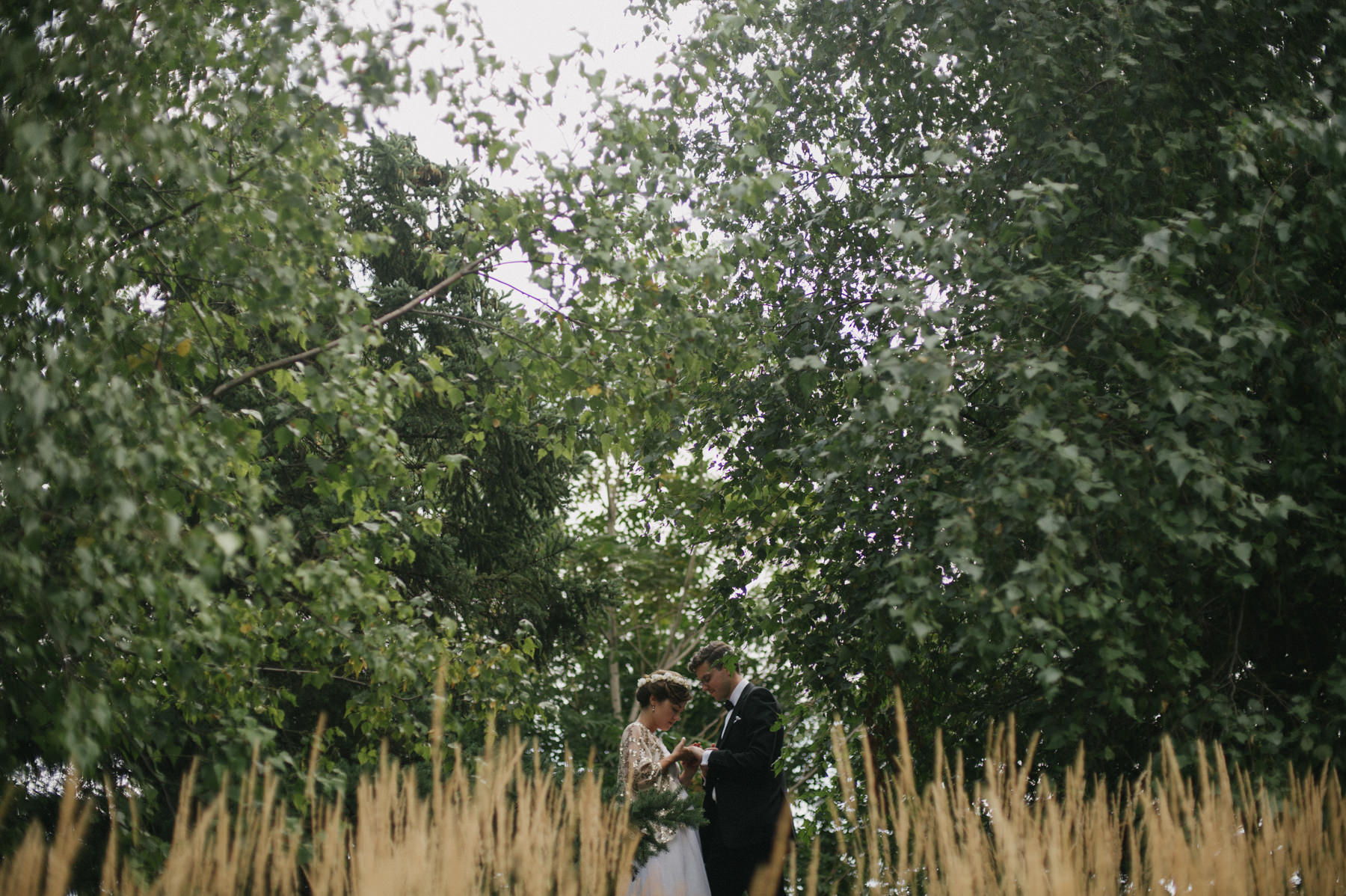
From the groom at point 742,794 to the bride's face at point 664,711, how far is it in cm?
27

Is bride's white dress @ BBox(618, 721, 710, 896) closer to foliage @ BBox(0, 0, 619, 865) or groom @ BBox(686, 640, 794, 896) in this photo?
groom @ BBox(686, 640, 794, 896)

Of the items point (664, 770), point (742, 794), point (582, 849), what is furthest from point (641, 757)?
point (582, 849)

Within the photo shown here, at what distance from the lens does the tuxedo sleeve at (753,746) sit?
16.8 ft

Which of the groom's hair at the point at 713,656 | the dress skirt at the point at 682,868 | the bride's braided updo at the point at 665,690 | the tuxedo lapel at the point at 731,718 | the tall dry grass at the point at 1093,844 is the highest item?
the groom's hair at the point at 713,656

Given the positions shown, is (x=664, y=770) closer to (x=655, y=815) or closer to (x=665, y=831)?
(x=665, y=831)

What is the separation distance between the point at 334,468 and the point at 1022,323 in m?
→ 2.84

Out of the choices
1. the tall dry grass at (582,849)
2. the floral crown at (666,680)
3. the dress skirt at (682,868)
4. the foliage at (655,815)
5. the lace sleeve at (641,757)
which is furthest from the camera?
the floral crown at (666,680)

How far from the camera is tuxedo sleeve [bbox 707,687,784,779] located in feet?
16.8

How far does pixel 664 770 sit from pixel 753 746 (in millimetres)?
478

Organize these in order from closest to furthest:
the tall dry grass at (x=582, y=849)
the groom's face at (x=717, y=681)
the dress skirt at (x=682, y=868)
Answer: the tall dry grass at (x=582, y=849)
the dress skirt at (x=682, y=868)
the groom's face at (x=717, y=681)

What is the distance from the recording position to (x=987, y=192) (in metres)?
4.72

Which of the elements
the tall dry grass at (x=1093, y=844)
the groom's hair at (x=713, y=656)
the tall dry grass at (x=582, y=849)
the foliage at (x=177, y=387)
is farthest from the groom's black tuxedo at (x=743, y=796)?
the tall dry grass at (x=582, y=849)

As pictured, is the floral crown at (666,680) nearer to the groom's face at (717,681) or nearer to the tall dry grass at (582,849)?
the groom's face at (717,681)

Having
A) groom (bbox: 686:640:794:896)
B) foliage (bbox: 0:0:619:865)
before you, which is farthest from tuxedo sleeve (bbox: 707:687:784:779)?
foliage (bbox: 0:0:619:865)
